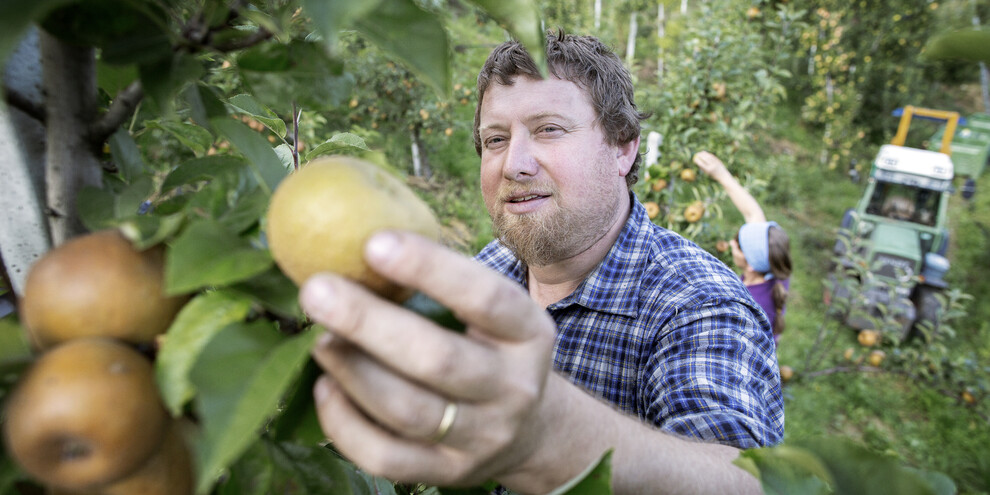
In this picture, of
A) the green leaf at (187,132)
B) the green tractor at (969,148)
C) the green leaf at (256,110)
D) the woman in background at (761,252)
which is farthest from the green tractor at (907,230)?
the green leaf at (187,132)

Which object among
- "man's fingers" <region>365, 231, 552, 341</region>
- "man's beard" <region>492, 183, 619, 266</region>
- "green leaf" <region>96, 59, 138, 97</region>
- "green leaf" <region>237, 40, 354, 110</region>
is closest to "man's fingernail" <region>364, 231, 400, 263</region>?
"man's fingers" <region>365, 231, 552, 341</region>

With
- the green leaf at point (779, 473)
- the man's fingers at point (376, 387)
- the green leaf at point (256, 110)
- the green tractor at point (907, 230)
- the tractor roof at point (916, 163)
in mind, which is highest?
the green leaf at point (256, 110)

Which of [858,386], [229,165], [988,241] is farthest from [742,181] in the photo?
[988,241]

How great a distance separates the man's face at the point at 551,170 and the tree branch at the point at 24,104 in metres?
1.39

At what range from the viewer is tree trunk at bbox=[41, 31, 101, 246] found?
1.75 ft

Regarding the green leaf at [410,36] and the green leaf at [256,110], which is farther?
the green leaf at [256,110]

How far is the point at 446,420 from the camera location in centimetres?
52

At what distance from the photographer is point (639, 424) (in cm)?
86

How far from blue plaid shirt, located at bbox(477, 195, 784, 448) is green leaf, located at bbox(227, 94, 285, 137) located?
96cm

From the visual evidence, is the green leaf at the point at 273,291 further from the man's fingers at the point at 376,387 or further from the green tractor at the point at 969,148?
the green tractor at the point at 969,148

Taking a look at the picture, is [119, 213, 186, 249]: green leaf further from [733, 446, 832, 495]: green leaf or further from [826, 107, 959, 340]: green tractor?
[826, 107, 959, 340]: green tractor

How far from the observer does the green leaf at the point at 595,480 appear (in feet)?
1.97

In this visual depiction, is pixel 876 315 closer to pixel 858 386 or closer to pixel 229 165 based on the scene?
pixel 858 386

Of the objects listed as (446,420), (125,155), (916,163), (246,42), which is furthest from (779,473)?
(916,163)
